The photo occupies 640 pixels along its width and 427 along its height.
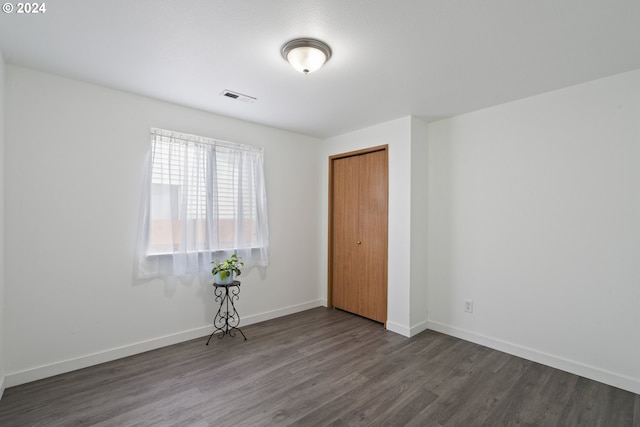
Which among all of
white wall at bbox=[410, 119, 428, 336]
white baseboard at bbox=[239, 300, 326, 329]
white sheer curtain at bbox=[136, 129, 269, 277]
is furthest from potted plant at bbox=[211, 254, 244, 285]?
white wall at bbox=[410, 119, 428, 336]

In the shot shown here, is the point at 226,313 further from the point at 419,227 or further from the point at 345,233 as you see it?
the point at 419,227

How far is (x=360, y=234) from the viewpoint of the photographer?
4.02m

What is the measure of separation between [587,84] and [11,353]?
5210 millimetres

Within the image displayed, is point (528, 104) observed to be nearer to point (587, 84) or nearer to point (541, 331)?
point (587, 84)

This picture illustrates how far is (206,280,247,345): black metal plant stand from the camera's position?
3.43m

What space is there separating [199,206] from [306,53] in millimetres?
2036

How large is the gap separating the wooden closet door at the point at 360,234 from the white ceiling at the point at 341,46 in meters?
1.12

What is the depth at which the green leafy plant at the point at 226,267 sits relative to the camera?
317 cm

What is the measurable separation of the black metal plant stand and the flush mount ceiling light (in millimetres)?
2410

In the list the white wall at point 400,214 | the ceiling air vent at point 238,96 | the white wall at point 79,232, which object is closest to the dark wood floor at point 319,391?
the white wall at point 79,232

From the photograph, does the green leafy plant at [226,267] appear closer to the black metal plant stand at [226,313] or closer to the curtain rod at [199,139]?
the black metal plant stand at [226,313]

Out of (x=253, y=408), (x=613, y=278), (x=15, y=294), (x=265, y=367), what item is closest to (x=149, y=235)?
(x=15, y=294)

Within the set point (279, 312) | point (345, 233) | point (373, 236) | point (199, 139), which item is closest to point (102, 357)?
point (279, 312)

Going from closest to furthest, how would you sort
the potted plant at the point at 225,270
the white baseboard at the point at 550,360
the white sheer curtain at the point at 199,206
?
the white baseboard at the point at 550,360 < the white sheer curtain at the point at 199,206 < the potted plant at the point at 225,270
